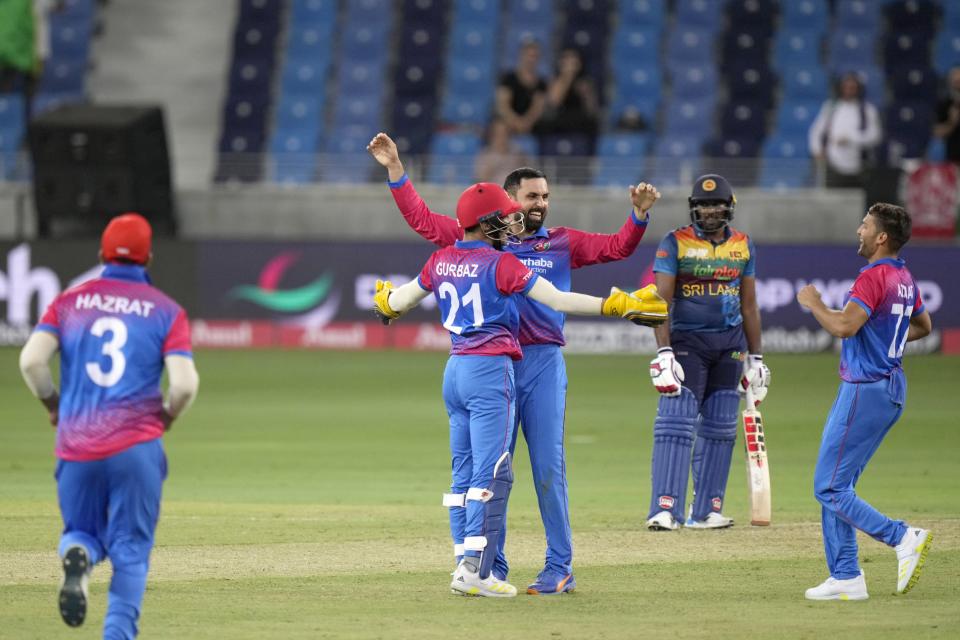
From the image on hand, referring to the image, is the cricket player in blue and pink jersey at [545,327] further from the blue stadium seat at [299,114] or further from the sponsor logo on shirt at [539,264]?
the blue stadium seat at [299,114]

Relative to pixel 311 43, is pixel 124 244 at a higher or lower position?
lower

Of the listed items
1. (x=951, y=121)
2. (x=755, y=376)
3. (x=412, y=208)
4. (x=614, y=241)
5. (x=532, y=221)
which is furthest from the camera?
(x=951, y=121)

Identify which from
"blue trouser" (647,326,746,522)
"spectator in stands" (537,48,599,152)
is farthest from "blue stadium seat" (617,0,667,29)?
"blue trouser" (647,326,746,522)

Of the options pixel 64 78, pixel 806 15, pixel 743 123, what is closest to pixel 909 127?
pixel 743 123

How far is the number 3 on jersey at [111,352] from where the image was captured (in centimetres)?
693

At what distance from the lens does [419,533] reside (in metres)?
11.4

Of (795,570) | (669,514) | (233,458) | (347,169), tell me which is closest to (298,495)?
(233,458)

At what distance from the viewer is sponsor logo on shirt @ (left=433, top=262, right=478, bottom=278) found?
8727 mm

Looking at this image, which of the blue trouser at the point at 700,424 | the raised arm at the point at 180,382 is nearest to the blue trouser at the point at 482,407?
the raised arm at the point at 180,382

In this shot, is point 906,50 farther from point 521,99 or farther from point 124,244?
point 124,244

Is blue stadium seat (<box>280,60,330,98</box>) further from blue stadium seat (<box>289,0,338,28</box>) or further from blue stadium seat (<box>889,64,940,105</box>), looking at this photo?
blue stadium seat (<box>889,64,940,105</box>)

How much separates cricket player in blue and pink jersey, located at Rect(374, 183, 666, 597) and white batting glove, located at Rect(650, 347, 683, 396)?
231 centimetres

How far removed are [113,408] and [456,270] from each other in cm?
241

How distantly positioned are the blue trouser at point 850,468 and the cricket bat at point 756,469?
2.17 m
